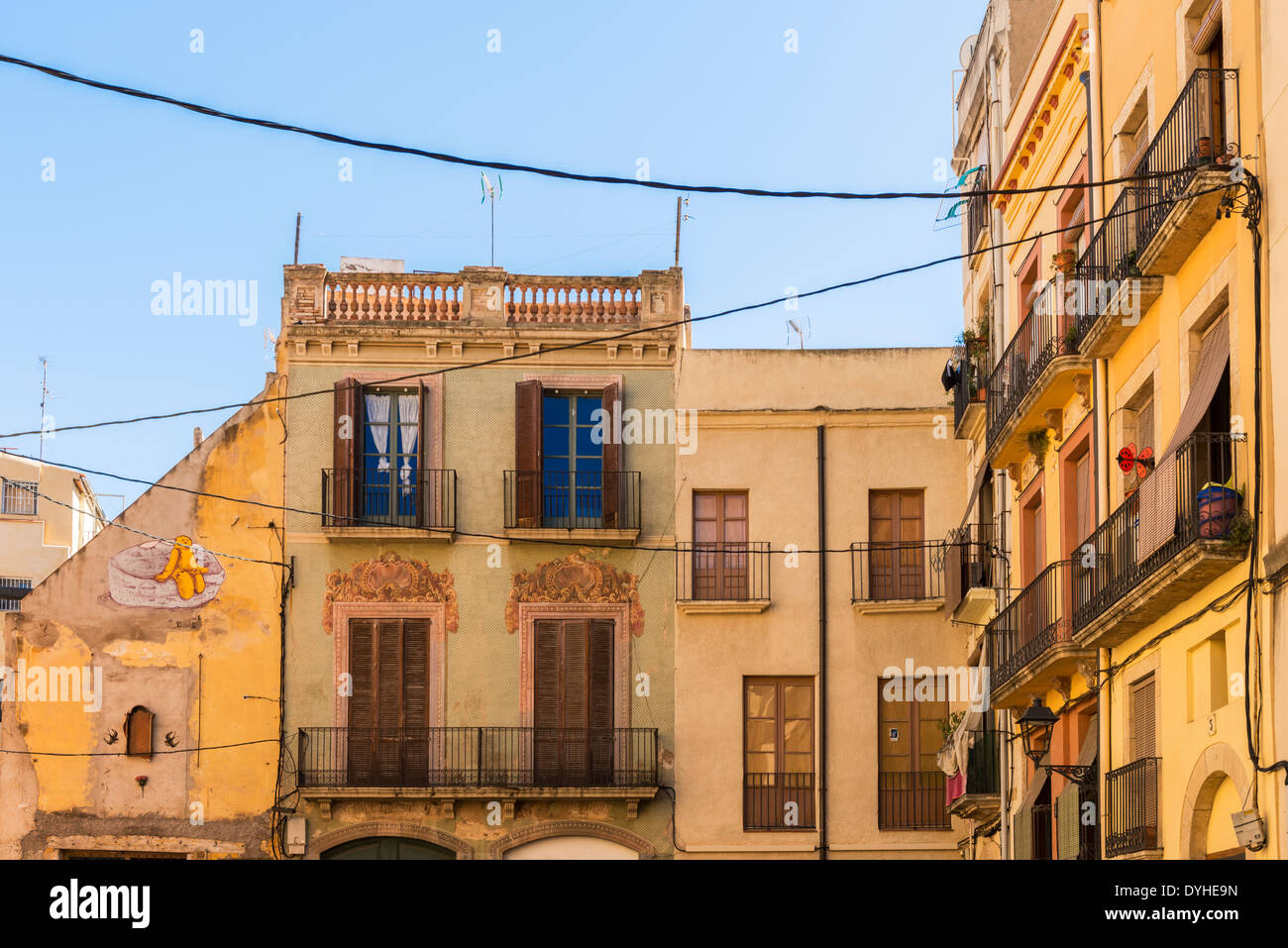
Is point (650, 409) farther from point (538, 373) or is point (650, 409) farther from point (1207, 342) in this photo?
point (1207, 342)

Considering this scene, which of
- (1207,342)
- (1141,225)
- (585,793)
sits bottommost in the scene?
(585,793)

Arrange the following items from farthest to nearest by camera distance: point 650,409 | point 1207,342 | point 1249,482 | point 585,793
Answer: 1. point 650,409
2. point 585,793
3. point 1207,342
4. point 1249,482

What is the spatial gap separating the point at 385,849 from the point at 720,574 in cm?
660

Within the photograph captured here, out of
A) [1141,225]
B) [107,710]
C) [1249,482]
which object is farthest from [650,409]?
[1249,482]

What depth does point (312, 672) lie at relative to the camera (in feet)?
97.7

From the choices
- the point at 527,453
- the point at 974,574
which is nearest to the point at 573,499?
the point at 527,453

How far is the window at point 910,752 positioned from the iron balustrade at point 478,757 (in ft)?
11.5

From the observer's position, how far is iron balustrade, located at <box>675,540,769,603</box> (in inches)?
1168

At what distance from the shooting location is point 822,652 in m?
29.3

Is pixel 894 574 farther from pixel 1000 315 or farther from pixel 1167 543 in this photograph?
pixel 1167 543

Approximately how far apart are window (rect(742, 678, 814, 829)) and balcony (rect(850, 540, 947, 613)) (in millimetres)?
1634

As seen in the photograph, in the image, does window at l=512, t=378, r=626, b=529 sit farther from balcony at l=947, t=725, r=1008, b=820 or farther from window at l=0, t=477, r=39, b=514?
window at l=0, t=477, r=39, b=514

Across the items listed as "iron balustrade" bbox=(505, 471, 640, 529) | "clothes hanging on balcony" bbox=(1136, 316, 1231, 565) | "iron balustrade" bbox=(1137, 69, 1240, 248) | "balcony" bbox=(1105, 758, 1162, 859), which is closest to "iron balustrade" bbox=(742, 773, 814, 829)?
"iron balustrade" bbox=(505, 471, 640, 529)
